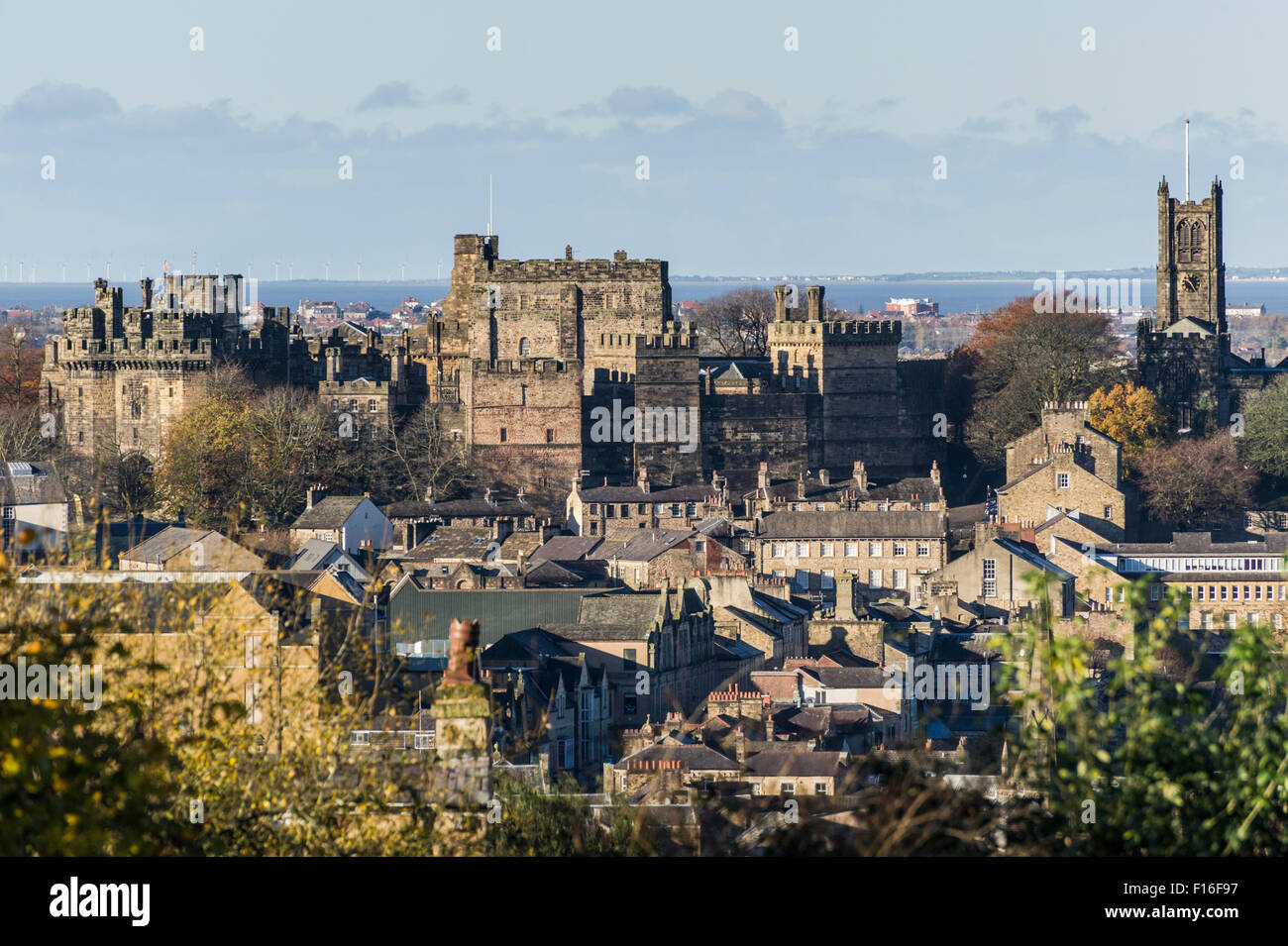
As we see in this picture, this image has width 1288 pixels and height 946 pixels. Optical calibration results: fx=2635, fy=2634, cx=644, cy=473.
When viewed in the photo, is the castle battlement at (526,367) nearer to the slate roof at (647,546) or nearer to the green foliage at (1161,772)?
the slate roof at (647,546)

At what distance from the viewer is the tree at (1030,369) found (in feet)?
253

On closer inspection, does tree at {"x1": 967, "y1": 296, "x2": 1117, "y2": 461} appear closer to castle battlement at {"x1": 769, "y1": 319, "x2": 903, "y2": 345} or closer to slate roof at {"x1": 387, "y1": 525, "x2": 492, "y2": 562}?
castle battlement at {"x1": 769, "y1": 319, "x2": 903, "y2": 345}

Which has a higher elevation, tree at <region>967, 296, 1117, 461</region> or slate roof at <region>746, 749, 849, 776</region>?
tree at <region>967, 296, 1117, 461</region>

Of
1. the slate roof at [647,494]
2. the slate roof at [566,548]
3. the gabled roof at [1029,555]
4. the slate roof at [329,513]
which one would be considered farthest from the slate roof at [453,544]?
the gabled roof at [1029,555]

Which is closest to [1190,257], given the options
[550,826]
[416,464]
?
[416,464]

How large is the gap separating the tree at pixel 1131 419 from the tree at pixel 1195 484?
0.62m

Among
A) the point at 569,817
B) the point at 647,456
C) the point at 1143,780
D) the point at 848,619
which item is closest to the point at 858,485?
the point at 647,456

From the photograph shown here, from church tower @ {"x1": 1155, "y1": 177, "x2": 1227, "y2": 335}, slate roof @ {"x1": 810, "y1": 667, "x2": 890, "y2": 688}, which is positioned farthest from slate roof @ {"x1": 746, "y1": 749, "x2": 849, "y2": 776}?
church tower @ {"x1": 1155, "y1": 177, "x2": 1227, "y2": 335}

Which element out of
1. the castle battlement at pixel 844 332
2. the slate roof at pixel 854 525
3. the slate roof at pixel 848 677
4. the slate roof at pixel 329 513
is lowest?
the slate roof at pixel 848 677

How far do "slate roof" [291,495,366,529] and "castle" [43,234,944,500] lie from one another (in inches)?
226

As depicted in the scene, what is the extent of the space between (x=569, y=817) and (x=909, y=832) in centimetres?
608

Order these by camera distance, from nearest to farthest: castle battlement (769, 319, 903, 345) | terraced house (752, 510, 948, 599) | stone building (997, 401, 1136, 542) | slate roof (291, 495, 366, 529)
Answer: terraced house (752, 510, 948, 599) < slate roof (291, 495, 366, 529) < stone building (997, 401, 1136, 542) < castle battlement (769, 319, 903, 345)

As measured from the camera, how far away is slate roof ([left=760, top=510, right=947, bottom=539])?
214ft

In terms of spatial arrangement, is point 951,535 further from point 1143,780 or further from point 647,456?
point 1143,780
